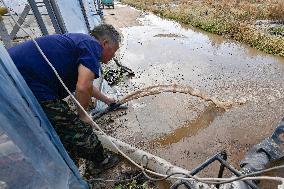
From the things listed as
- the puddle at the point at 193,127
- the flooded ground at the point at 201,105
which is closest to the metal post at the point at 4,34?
the flooded ground at the point at 201,105

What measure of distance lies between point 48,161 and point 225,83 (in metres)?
5.88

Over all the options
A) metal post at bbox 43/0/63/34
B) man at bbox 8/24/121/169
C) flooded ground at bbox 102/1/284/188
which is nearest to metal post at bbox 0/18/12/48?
metal post at bbox 43/0/63/34

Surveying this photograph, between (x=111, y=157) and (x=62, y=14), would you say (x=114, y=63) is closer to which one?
(x=62, y=14)

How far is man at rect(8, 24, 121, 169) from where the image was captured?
332 cm

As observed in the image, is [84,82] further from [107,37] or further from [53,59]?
[107,37]

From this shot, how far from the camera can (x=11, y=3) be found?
7.67 meters

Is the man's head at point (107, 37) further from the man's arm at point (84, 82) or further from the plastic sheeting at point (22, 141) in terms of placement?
the plastic sheeting at point (22, 141)

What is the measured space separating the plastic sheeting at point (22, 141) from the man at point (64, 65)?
0.37 m

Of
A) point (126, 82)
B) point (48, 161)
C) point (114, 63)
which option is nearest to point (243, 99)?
point (126, 82)

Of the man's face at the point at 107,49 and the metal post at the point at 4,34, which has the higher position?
the man's face at the point at 107,49

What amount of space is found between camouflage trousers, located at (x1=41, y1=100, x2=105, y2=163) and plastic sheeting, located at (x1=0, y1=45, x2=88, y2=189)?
367 millimetres

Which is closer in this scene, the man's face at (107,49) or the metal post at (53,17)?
the man's face at (107,49)

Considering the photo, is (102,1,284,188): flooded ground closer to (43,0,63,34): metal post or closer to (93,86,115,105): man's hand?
(93,86,115,105): man's hand

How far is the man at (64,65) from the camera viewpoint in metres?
3.32
